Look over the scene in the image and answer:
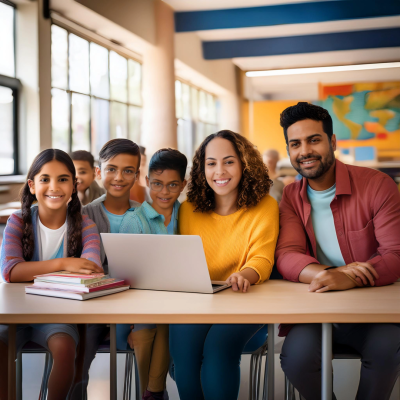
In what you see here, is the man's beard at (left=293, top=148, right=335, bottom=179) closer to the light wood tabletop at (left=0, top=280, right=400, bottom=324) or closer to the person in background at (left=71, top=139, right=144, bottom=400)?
the light wood tabletop at (left=0, top=280, right=400, bottom=324)

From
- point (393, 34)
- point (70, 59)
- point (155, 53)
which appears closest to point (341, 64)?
point (393, 34)

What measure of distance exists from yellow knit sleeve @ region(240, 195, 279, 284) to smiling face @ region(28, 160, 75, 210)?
Answer: 728mm

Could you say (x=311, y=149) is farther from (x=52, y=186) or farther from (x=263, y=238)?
(x=52, y=186)

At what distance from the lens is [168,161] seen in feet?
6.66

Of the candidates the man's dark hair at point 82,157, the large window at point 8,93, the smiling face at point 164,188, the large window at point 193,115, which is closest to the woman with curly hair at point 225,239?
the smiling face at point 164,188

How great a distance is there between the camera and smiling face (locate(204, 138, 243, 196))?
1843 millimetres

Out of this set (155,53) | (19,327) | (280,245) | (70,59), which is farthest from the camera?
(155,53)

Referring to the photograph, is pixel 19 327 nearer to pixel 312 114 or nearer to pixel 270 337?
pixel 270 337

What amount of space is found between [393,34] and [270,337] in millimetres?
6926

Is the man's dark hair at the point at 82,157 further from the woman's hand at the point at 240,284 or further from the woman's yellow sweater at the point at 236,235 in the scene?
the woman's hand at the point at 240,284

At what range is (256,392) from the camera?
5.96 feet

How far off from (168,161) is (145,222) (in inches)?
11.7

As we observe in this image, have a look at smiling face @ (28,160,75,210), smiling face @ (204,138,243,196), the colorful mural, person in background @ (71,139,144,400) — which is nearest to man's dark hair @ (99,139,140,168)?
person in background @ (71,139,144,400)

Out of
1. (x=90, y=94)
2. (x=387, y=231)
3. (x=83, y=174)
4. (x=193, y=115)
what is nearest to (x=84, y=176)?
(x=83, y=174)
